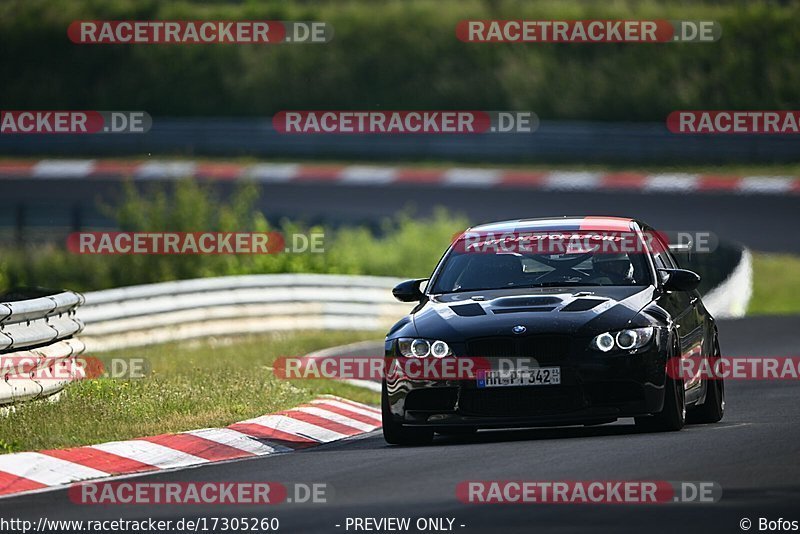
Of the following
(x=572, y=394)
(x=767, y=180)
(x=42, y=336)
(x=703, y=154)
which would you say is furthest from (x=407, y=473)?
(x=703, y=154)

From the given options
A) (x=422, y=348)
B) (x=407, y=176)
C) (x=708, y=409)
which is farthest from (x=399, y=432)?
(x=407, y=176)

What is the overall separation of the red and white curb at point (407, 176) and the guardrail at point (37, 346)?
69.1 feet

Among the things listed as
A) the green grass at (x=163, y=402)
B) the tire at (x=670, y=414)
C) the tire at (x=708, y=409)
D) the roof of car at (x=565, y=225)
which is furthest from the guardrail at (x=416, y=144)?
the tire at (x=670, y=414)

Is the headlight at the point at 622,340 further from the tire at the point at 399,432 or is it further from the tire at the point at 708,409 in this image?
the tire at the point at 708,409

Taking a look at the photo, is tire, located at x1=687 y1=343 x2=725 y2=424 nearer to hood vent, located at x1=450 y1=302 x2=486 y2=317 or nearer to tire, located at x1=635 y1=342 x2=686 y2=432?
tire, located at x1=635 y1=342 x2=686 y2=432

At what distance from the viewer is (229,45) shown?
1976 inches

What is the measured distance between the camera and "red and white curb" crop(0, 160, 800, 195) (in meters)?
34.5

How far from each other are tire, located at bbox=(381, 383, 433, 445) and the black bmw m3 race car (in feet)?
0.03

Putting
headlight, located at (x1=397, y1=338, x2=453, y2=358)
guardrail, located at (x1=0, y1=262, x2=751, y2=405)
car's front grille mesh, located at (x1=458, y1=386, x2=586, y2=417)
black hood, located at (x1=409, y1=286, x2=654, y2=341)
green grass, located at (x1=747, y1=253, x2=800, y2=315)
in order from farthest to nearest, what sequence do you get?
green grass, located at (x1=747, y1=253, x2=800, y2=315)
guardrail, located at (x1=0, y1=262, x2=751, y2=405)
headlight, located at (x1=397, y1=338, x2=453, y2=358)
black hood, located at (x1=409, y1=286, x2=654, y2=341)
car's front grille mesh, located at (x1=458, y1=386, x2=586, y2=417)

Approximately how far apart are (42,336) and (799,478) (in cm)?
582

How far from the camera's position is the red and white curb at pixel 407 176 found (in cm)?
3447

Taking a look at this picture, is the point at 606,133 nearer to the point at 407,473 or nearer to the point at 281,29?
the point at 281,29

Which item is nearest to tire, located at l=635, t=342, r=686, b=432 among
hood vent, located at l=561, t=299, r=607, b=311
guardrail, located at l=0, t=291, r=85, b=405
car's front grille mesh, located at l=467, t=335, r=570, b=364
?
hood vent, located at l=561, t=299, r=607, b=311

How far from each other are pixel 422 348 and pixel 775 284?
17.7m
